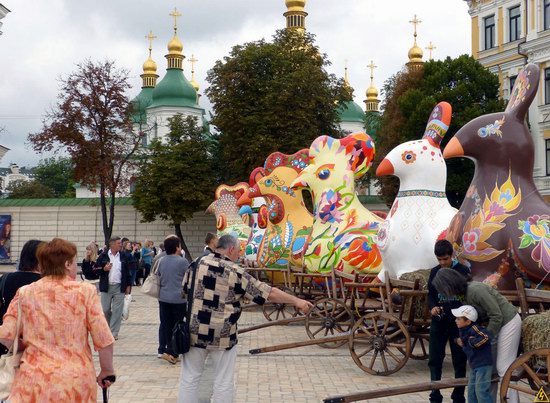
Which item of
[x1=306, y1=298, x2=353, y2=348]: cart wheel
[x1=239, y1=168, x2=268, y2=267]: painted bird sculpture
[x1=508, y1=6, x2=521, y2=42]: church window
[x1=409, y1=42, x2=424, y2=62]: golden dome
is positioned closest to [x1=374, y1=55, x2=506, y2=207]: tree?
[x1=508, y1=6, x2=521, y2=42]: church window

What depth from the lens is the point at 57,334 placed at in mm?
4086

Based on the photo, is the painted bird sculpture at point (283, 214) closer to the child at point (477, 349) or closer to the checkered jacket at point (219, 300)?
the checkered jacket at point (219, 300)

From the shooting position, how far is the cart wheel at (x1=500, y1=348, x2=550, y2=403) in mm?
5336

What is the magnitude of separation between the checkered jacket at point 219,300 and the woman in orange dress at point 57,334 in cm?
154

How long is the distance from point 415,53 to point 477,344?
4383 centimetres

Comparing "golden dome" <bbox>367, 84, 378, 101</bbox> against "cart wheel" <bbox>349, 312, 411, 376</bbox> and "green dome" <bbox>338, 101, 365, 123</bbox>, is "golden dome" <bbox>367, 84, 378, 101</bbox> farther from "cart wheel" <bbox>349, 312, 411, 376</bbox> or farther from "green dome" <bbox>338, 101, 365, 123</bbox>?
"cart wheel" <bbox>349, 312, 411, 376</bbox>

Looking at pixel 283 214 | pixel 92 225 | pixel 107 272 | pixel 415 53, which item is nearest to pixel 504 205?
pixel 107 272

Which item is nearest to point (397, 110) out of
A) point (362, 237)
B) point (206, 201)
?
point (206, 201)

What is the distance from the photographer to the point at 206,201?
113 ft

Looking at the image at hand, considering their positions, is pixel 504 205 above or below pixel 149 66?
below

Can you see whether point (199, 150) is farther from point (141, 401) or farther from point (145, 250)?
point (141, 401)

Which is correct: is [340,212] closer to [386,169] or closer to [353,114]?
[386,169]

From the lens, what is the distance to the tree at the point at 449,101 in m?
28.8

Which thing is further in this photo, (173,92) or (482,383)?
(173,92)
